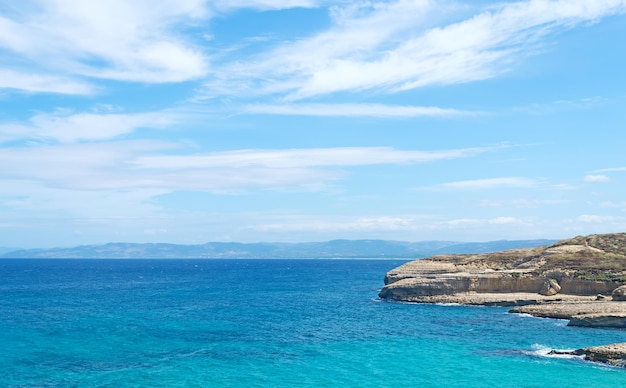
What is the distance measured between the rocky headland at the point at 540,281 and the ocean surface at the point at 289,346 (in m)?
3.86

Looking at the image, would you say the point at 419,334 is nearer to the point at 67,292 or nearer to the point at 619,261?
the point at 619,261

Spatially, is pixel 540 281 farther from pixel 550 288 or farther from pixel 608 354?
pixel 608 354

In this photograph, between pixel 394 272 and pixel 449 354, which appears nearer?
pixel 449 354

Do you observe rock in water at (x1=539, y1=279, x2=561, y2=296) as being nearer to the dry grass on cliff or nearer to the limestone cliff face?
the limestone cliff face

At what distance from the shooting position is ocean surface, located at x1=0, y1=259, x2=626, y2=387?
148ft

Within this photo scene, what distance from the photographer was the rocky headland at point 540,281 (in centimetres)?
7644

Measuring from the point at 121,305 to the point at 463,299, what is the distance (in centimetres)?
5947

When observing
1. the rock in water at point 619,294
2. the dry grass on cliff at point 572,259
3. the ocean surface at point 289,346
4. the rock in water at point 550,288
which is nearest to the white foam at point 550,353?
the ocean surface at point 289,346

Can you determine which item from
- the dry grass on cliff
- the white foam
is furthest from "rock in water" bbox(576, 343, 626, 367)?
the dry grass on cliff

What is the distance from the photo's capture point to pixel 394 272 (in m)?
117

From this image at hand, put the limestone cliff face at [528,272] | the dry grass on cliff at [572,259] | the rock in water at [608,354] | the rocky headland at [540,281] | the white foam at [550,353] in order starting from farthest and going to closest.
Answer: the dry grass on cliff at [572,259] → the limestone cliff face at [528,272] → the rocky headland at [540,281] → the white foam at [550,353] → the rock in water at [608,354]

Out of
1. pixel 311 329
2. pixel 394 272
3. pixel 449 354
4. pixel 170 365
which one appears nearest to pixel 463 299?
pixel 394 272

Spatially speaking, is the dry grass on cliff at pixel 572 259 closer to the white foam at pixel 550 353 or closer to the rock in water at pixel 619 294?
the rock in water at pixel 619 294

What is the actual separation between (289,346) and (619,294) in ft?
161
